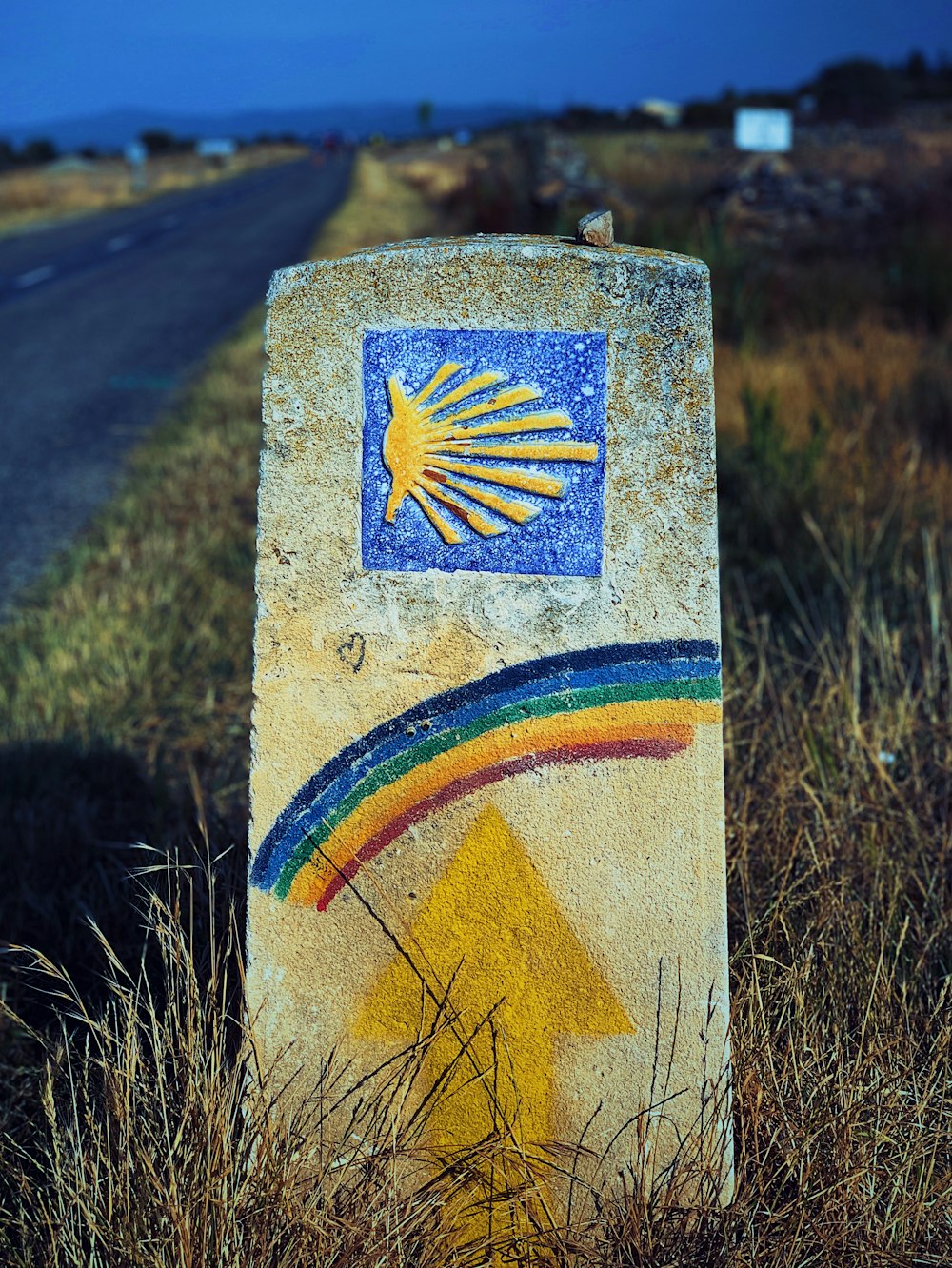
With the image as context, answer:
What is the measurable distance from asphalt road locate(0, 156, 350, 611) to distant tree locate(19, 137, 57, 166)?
44.7m

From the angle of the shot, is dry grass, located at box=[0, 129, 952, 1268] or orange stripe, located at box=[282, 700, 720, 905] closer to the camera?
dry grass, located at box=[0, 129, 952, 1268]

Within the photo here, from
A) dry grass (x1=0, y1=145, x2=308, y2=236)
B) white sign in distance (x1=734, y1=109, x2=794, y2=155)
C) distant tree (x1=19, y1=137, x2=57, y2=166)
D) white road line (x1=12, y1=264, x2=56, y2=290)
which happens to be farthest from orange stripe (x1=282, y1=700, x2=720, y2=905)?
distant tree (x1=19, y1=137, x2=57, y2=166)

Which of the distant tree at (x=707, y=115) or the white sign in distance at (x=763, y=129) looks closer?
the white sign in distance at (x=763, y=129)

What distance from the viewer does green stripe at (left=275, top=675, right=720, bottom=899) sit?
1.43 m

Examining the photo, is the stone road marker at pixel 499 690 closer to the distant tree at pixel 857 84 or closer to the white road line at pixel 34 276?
the white road line at pixel 34 276

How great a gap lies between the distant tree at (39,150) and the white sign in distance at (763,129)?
59402 millimetres

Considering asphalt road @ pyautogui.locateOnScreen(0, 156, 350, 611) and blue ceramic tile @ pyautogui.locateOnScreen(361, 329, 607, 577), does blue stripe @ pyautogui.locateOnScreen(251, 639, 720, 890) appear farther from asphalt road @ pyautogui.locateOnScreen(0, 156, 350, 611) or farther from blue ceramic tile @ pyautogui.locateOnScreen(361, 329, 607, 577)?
asphalt road @ pyautogui.locateOnScreen(0, 156, 350, 611)

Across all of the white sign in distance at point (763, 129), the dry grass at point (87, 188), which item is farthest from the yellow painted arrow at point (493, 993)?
the dry grass at point (87, 188)

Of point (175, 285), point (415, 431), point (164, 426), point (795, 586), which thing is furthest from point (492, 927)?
point (175, 285)

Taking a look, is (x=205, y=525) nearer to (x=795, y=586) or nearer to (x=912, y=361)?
(x=795, y=586)

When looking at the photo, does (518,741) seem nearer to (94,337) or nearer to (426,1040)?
(426,1040)

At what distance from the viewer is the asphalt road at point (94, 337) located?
5258 mm

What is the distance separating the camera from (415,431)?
4.65 ft

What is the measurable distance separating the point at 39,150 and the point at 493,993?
6860cm
